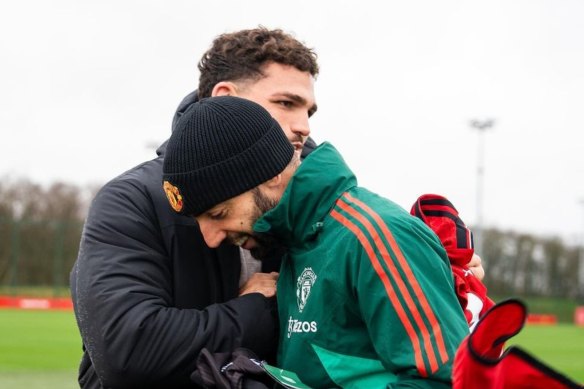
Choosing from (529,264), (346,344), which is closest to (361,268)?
(346,344)

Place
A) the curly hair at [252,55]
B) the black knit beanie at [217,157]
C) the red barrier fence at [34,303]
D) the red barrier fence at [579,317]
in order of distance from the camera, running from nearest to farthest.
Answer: the black knit beanie at [217,157] < the curly hair at [252,55] < the red barrier fence at [34,303] < the red barrier fence at [579,317]

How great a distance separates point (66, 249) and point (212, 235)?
41.9 metres

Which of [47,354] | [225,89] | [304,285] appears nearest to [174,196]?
[304,285]

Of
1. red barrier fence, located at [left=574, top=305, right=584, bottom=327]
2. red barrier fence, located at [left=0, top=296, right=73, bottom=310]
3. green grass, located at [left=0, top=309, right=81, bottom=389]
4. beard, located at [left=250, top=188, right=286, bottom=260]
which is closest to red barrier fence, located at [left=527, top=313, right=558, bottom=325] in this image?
red barrier fence, located at [left=574, top=305, right=584, bottom=327]

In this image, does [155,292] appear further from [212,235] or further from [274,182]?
[274,182]

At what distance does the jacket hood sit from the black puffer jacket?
0.36m

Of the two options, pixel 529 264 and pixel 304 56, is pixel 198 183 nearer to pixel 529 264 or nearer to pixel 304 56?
pixel 304 56

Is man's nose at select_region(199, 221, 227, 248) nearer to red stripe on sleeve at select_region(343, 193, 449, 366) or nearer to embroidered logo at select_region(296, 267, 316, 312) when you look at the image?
embroidered logo at select_region(296, 267, 316, 312)

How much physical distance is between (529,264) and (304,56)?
61.9m

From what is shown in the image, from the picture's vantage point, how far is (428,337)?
7.72 feet

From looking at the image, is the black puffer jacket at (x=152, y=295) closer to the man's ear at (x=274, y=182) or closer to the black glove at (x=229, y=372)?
the black glove at (x=229, y=372)

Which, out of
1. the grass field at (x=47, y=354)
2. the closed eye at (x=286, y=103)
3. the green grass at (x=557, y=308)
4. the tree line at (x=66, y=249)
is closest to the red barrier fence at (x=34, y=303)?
the tree line at (x=66, y=249)

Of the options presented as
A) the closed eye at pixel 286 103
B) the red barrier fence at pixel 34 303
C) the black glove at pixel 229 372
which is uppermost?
the closed eye at pixel 286 103

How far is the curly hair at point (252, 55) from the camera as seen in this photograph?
4023 millimetres
